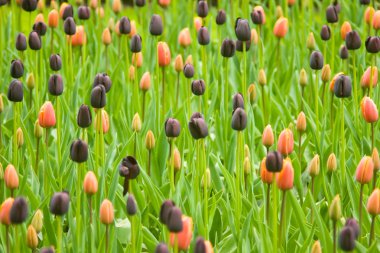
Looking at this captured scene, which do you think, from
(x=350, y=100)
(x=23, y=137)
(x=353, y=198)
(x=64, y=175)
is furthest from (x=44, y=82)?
→ (x=353, y=198)

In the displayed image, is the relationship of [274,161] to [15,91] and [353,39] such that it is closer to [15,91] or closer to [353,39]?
[15,91]

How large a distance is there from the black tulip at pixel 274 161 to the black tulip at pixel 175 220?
0.42 meters

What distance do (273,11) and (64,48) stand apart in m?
1.56

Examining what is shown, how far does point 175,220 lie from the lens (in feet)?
5.95

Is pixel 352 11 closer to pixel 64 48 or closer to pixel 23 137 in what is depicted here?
pixel 64 48

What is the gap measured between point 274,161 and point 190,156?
3.31 feet

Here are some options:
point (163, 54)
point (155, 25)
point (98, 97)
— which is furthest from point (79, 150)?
point (155, 25)

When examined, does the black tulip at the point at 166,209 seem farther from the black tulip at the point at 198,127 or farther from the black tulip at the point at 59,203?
the black tulip at the point at 198,127

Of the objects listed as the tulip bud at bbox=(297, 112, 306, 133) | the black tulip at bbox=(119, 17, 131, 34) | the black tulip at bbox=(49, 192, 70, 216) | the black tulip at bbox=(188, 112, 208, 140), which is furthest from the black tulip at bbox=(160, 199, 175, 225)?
the black tulip at bbox=(119, 17, 131, 34)

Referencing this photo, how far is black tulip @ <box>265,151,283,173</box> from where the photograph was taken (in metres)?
2.16

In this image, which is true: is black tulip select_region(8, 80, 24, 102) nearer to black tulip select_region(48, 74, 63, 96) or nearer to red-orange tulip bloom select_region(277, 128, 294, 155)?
black tulip select_region(48, 74, 63, 96)

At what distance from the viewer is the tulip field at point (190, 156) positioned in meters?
2.34

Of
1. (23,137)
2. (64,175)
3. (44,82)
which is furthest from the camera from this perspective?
(44,82)

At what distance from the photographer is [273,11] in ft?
18.0
